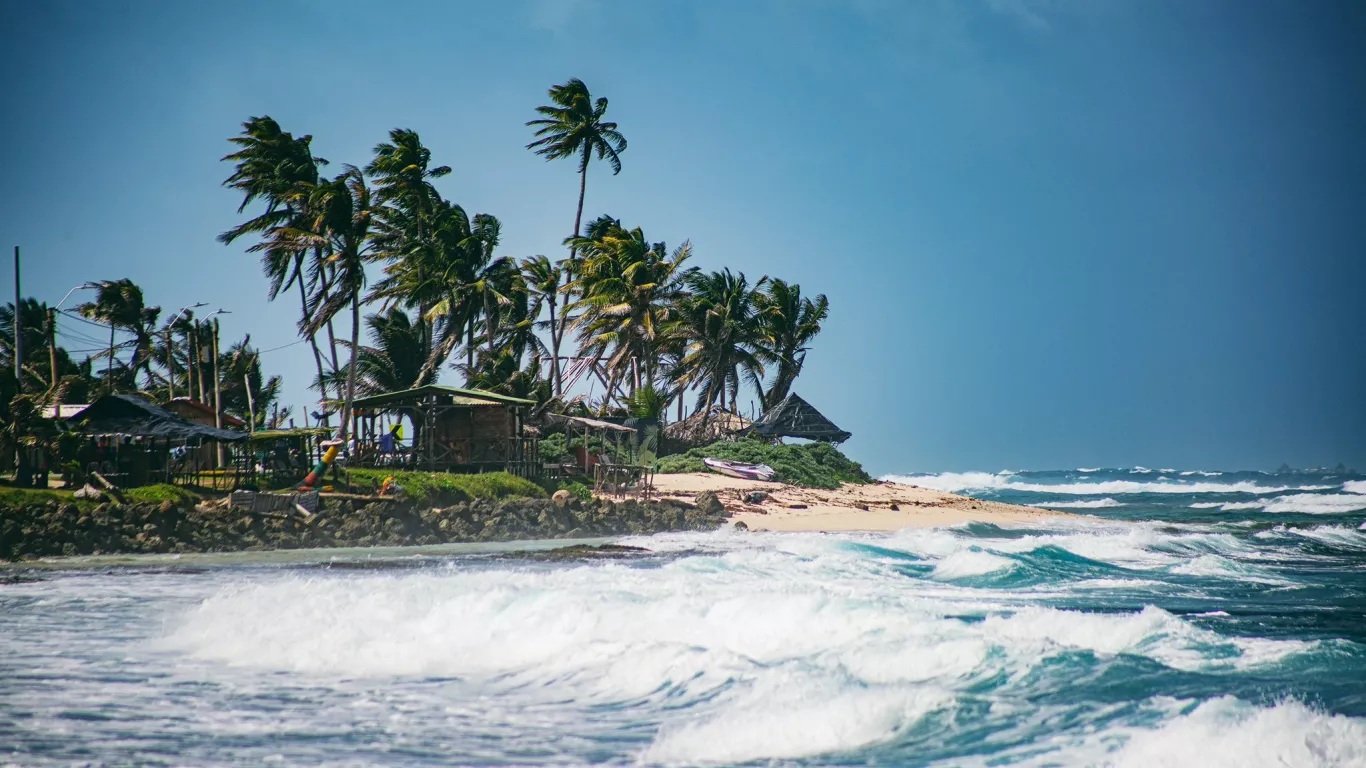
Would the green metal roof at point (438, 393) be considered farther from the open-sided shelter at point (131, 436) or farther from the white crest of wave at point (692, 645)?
the white crest of wave at point (692, 645)

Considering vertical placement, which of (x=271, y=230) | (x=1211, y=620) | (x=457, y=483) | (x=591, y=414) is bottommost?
(x=1211, y=620)

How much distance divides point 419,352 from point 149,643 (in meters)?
29.8

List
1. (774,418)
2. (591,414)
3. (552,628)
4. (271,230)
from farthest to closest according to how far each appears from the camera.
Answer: (774,418)
(591,414)
(271,230)
(552,628)

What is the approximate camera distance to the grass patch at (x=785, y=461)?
3800cm

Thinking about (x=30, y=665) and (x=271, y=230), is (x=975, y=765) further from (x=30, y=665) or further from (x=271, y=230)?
(x=271, y=230)

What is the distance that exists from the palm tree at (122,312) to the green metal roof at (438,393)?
884 inches

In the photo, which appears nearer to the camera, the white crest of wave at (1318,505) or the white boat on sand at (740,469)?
the white boat on sand at (740,469)

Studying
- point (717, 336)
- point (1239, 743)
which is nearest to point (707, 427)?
point (717, 336)

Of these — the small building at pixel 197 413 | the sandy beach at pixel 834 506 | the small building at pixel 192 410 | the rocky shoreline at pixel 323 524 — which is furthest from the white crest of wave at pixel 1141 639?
the small building at pixel 192 410

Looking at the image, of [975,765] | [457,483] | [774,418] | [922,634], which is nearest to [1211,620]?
[922,634]

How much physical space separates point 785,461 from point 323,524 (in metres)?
20.1

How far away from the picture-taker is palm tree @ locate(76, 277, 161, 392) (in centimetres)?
4803

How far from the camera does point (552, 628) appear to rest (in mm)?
10039

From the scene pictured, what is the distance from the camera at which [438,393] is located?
99.8 feet
